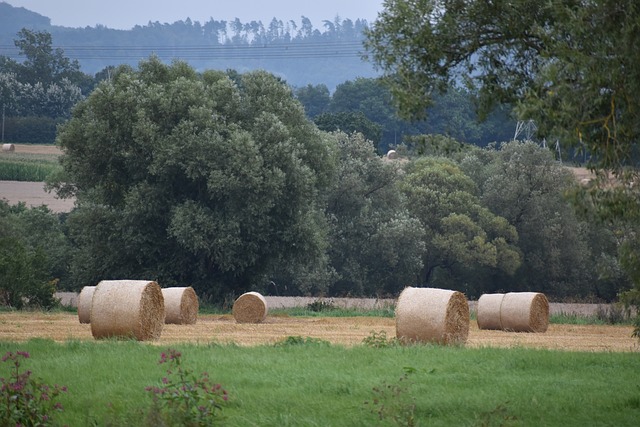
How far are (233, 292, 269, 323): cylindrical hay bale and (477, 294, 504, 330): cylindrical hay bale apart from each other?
329 inches

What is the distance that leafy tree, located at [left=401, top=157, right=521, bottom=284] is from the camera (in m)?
68.4

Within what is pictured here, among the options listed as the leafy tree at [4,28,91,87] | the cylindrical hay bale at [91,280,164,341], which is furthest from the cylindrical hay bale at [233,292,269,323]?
the leafy tree at [4,28,91,87]

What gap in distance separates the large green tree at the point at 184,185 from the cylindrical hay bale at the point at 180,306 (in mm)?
10145

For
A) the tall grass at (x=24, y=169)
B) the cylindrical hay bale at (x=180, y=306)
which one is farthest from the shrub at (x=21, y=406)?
the tall grass at (x=24, y=169)

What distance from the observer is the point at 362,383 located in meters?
15.5

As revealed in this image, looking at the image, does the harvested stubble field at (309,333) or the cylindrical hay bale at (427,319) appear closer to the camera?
the cylindrical hay bale at (427,319)

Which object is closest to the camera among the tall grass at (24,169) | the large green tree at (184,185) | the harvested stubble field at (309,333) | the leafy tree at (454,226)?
the harvested stubble field at (309,333)

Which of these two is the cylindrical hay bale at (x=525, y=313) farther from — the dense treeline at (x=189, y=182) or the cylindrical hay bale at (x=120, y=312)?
the dense treeline at (x=189, y=182)

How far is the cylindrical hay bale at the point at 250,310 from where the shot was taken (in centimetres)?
3825

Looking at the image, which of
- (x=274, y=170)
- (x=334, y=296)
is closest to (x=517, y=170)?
(x=334, y=296)

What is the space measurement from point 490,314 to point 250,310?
911cm

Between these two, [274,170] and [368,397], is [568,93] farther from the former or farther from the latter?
[274,170]

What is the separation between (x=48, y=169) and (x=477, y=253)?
39.5 metres

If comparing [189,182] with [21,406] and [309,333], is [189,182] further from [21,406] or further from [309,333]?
[21,406]
